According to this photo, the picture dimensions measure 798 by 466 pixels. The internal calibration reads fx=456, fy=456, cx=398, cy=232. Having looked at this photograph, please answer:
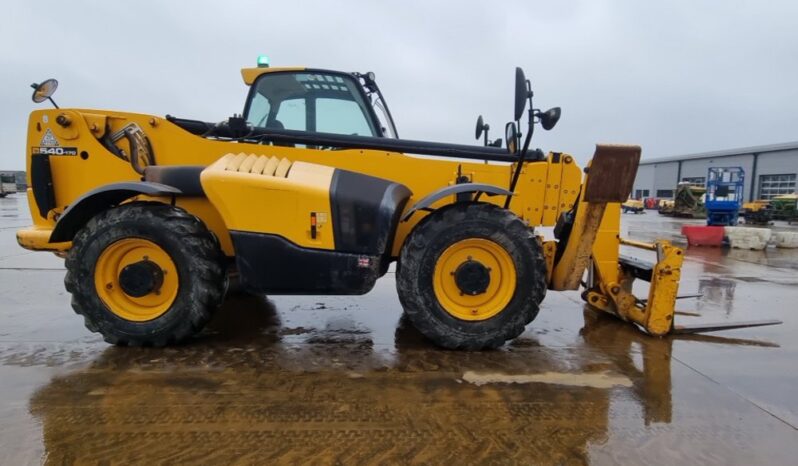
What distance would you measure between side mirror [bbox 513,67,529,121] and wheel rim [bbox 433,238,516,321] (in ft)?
3.24

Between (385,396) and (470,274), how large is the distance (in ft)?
3.73

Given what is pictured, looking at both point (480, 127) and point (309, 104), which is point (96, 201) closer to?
point (309, 104)

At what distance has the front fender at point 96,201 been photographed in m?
3.27

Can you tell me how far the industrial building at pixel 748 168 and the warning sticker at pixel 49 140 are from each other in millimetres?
46557

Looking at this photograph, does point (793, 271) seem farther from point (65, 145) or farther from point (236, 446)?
point (65, 145)

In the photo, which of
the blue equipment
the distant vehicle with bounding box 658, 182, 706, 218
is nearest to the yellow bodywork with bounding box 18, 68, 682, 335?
the blue equipment

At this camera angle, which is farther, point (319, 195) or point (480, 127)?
point (480, 127)

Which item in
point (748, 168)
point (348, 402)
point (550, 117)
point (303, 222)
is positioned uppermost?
point (748, 168)

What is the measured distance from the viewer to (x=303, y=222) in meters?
3.28

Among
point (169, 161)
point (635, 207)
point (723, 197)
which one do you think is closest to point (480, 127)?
point (169, 161)

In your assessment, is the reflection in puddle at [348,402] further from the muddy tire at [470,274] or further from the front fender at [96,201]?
the front fender at [96,201]

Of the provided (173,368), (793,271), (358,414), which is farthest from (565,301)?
(793,271)

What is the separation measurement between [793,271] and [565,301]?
223 inches

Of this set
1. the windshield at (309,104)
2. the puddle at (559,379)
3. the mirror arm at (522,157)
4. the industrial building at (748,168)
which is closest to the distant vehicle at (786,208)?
the industrial building at (748,168)
